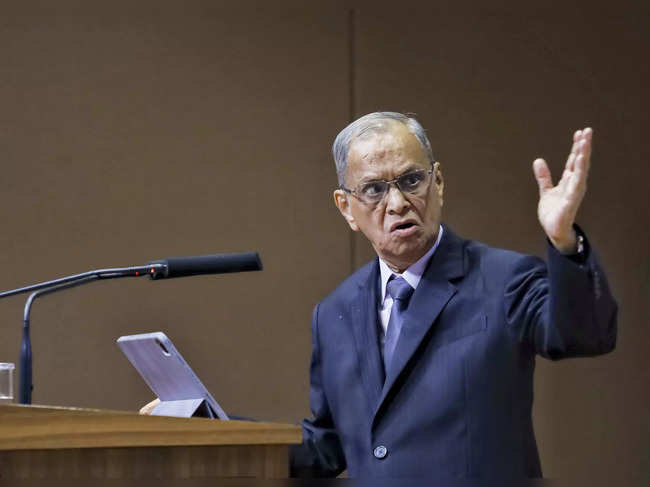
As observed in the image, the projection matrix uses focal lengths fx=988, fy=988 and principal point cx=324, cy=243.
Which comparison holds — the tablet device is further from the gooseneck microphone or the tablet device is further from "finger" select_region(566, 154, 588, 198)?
"finger" select_region(566, 154, 588, 198)

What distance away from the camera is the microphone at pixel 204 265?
2.12 meters

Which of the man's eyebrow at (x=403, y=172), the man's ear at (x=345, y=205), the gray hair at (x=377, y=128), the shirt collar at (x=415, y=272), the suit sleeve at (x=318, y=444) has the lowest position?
the suit sleeve at (x=318, y=444)

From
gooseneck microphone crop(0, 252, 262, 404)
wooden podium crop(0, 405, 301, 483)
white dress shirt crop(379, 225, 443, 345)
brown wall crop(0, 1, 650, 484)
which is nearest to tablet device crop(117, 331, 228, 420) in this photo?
gooseneck microphone crop(0, 252, 262, 404)

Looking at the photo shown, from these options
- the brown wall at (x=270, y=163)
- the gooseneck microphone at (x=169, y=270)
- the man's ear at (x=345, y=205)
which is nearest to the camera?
the gooseneck microphone at (x=169, y=270)

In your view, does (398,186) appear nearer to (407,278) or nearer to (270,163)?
(407,278)

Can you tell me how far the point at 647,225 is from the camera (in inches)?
179

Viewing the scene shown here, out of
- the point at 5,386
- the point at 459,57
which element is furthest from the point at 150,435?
the point at 459,57

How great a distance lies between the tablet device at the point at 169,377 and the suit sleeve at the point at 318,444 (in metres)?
0.41

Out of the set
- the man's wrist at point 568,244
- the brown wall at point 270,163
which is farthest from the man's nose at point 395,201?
the brown wall at point 270,163

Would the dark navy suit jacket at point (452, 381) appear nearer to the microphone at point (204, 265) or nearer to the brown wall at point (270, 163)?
the microphone at point (204, 265)

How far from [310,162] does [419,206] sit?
2.05 metres

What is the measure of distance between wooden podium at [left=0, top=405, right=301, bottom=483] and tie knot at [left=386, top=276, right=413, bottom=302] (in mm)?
756

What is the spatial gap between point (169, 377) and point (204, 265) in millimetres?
264

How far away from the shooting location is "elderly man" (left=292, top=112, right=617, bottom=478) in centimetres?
216
